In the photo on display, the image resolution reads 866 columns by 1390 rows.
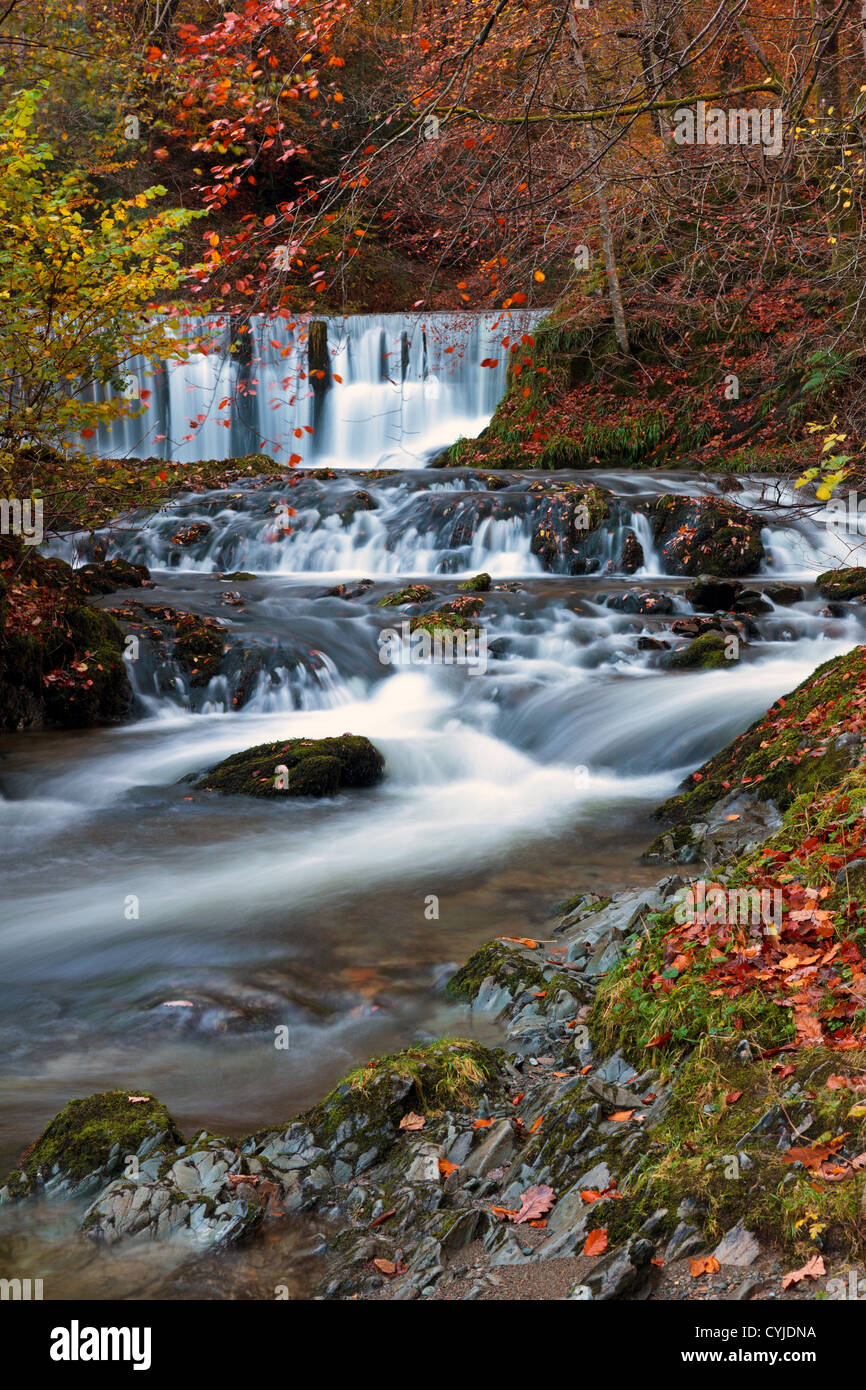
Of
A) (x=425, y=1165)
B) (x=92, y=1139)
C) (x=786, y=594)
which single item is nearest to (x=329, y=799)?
(x=92, y=1139)

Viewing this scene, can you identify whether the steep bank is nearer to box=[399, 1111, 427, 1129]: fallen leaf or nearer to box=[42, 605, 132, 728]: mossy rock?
box=[399, 1111, 427, 1129]: fallen leaf

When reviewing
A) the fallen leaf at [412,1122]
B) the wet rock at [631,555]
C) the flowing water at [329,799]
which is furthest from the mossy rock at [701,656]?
the fallen leaf at [412,1122]

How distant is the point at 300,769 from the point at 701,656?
4740 mm

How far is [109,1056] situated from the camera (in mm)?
4855

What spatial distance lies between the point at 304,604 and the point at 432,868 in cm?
672

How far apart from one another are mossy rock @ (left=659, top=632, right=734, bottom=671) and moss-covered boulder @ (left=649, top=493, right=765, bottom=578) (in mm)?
3403

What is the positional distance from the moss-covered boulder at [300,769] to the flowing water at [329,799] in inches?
6.2

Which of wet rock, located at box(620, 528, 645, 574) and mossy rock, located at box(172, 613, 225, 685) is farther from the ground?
wet rock, located at box(620, 528, 645, 574)

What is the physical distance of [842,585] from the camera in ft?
41.6

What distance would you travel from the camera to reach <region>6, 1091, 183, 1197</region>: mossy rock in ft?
12.0

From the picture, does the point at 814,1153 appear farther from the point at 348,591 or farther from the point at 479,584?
the point at 348,591

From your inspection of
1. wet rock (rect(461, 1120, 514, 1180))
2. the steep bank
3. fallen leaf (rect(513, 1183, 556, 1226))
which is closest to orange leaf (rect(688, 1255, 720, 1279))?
the steep bank
